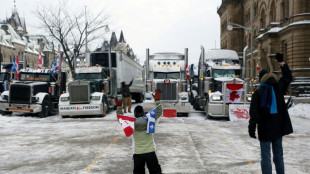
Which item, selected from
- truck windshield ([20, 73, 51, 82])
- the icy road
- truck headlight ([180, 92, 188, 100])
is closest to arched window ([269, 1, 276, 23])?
truck headlight ([180, 92, 188, 100])

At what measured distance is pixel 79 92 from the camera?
59.8 ft

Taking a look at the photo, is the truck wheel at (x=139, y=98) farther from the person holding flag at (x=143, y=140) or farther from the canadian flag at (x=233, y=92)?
the person holding flag at (x=143, y=140)

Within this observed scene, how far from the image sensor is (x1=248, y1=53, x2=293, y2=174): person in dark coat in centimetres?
558

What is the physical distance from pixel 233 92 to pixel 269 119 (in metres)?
11.7

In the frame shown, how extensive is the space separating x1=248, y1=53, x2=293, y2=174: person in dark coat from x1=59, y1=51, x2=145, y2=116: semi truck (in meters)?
13.4

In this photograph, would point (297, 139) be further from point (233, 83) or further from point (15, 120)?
point (15, 120)

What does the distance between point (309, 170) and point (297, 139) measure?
4.41m

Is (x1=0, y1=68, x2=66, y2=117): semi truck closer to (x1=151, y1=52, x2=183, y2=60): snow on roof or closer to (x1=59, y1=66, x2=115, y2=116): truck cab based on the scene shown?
(x1=59, y1=66, x2=115, y2=116): truck cab

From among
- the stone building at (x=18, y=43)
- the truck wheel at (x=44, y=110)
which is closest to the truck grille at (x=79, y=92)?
the truck wheel at (x=44, y=110)

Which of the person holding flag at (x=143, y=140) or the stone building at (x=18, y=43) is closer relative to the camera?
the person holding flag at (x=143, y=140)

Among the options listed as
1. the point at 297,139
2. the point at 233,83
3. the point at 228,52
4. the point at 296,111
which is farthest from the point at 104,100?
the point at 296,111

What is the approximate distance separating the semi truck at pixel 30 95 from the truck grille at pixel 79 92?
70.5 inches

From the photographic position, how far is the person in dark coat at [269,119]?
18.3 feet

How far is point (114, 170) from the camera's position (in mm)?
7023
